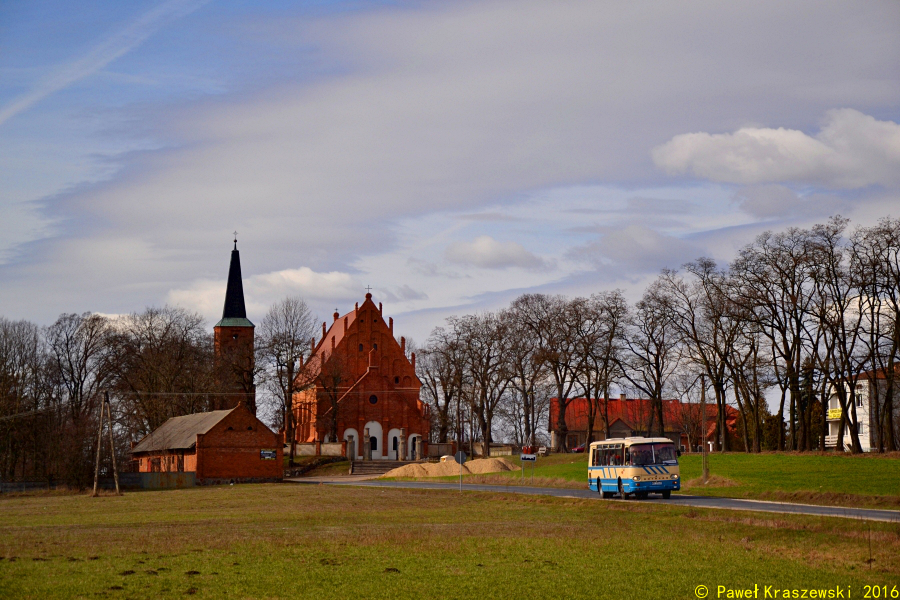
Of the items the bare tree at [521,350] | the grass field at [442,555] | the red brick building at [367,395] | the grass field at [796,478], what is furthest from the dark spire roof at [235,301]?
the grass field at [442,555]

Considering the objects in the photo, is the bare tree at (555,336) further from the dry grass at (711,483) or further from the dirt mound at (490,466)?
the dry grass at (711,483)

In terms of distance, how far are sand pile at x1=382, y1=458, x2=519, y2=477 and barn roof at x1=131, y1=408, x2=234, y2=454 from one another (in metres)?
13.7

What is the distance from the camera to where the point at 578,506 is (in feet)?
106

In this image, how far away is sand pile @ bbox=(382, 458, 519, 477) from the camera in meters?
66.6

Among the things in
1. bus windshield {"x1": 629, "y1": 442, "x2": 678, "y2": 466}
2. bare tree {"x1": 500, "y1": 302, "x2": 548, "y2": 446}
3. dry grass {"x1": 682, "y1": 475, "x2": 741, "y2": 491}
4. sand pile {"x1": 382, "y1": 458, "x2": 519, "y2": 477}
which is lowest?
sand pile {"x1": 382, "y1": 458, "x2": 519, "y2": 477}

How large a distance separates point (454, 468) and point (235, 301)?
40.2 m

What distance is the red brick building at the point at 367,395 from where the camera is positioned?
88375 millimetres

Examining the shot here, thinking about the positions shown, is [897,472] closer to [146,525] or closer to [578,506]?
[578,506]

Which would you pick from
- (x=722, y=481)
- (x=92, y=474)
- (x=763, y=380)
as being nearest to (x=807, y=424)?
(x=763, y=380)

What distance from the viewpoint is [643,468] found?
3606 cm

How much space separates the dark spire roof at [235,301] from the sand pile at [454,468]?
112ft

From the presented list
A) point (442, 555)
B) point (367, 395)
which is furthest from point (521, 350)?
point (442, 555)

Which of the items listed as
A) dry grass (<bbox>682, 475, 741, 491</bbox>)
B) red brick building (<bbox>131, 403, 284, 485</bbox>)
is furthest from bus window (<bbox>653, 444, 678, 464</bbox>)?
red brick building (<bbox>131, 403, 284, 485</bbox>)

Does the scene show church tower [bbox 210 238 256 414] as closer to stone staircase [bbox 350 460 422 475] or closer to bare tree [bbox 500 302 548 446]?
stone staircase [bbox 350 460 422 475]
